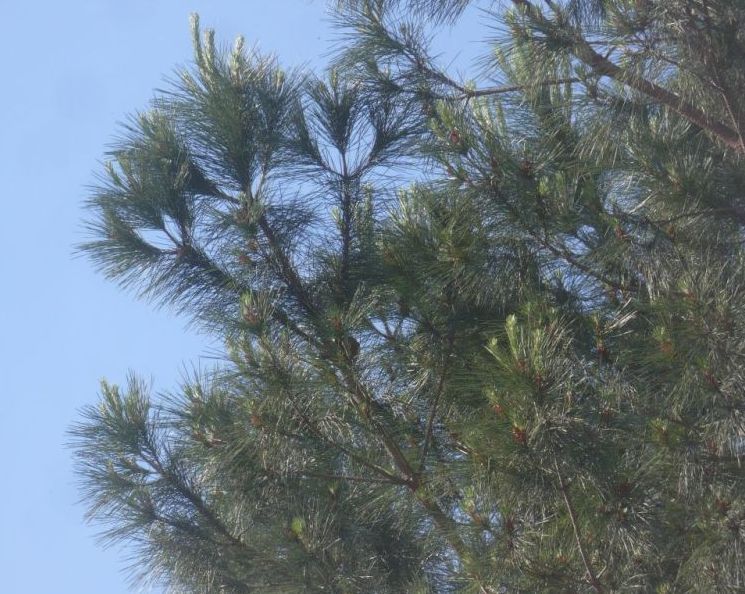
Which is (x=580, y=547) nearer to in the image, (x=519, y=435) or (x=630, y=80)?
(x=519, y=435)

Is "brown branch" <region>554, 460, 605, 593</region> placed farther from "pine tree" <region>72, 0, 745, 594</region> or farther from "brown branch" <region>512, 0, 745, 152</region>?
"brown branch" <region>512, 0, 745, 152</region>

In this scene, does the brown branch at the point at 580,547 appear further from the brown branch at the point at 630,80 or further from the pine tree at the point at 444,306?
the brown branch at the point at 630,80

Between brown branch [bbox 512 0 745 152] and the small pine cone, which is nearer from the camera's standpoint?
the small pine cone

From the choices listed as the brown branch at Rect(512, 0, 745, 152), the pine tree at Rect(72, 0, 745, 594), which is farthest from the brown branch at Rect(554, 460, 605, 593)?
the brown branch at Rect(512, 0, 745, 152)

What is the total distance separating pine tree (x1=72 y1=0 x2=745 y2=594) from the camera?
150 inches

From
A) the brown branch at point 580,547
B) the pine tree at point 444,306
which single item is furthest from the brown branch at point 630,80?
the brown branch at point 580,547

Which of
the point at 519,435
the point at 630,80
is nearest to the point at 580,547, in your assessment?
the point at 519,435

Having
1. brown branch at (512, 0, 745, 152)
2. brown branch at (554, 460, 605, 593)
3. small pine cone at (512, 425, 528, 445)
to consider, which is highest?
brown branch at (512, 0, 745, 152)

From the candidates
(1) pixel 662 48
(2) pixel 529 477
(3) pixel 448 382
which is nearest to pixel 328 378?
(3) pixel 448 382

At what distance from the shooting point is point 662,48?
4.13 m

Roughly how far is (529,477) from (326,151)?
6.07 ft

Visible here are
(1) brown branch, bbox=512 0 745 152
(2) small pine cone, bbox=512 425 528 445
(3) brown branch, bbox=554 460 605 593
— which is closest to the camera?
(2) small pine cone, bbox=512 425 528 445

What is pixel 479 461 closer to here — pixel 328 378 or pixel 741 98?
pixel 328 378

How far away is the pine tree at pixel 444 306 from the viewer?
381cm
